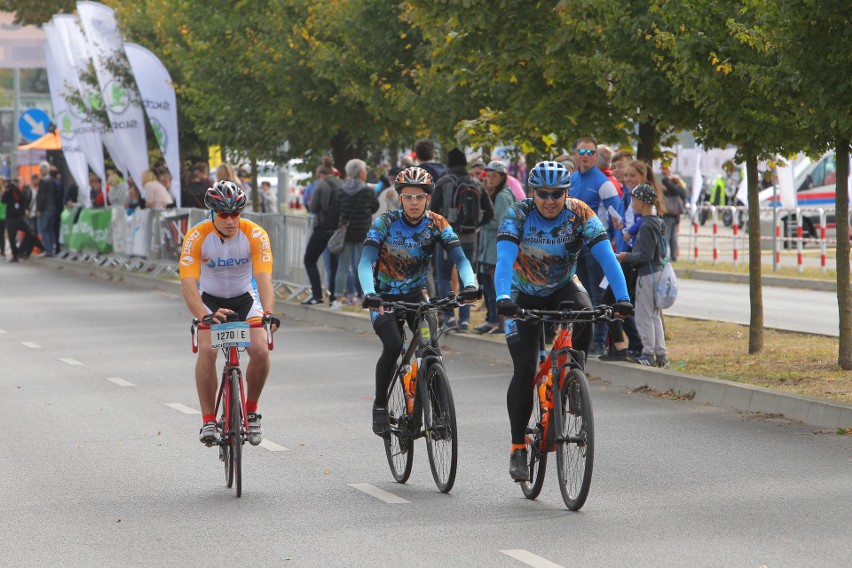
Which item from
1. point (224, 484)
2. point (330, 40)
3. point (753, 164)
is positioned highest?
point (330, 40)

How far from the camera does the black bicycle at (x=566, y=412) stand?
7750 mm

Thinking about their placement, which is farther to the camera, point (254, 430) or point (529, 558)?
point (254, 430)

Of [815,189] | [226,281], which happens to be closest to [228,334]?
[226,281]

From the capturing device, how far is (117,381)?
14156 mm

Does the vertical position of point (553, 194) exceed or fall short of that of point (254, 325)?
it exceeds it

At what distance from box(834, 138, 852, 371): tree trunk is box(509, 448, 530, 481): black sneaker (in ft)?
17.2

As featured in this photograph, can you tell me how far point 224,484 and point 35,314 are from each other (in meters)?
13.4

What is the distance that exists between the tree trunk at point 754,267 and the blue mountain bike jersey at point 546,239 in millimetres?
6328

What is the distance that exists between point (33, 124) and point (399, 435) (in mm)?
30468

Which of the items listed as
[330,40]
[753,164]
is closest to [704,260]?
[330,40]

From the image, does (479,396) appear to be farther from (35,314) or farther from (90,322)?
(35,314)

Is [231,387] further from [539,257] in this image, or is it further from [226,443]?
[539,257]

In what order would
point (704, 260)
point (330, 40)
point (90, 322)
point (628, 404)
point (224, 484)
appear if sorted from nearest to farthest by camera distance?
point (224, 484)
point (628, 404)
point (90, 322)
point (330, 40)
point (704, 260)

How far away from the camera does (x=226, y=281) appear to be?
9133 mm
